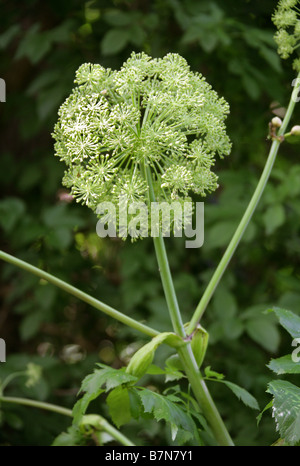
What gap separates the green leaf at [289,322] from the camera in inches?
25.0

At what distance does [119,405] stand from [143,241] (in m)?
0.87

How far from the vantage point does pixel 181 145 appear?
60 cm

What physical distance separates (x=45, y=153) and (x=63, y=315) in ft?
1.66

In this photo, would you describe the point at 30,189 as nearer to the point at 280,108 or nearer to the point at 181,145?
A: the point at 280,108

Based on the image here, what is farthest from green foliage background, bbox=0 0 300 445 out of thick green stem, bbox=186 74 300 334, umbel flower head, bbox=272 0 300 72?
thick green stem, bbox=186 74 300 334

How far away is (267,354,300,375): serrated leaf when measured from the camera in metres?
0.56

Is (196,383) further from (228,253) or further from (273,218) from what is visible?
(273,218)

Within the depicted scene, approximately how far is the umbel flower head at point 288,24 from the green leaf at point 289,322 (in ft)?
1.17

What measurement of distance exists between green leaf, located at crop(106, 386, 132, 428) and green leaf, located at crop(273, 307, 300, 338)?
195 mm

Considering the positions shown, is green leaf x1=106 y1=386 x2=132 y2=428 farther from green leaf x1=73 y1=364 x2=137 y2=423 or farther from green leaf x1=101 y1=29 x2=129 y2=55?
green leaf x1=101 y1=29 x2=129 y2=55

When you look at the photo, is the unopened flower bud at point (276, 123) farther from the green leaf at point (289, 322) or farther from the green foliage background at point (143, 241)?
the green foliage background at point (143, 241)

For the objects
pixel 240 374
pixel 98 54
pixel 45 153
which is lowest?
pixel 240 374

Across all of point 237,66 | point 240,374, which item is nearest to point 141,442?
point 240,374

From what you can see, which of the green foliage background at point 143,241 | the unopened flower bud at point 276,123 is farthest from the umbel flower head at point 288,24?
the green foliage background at point 143,241
